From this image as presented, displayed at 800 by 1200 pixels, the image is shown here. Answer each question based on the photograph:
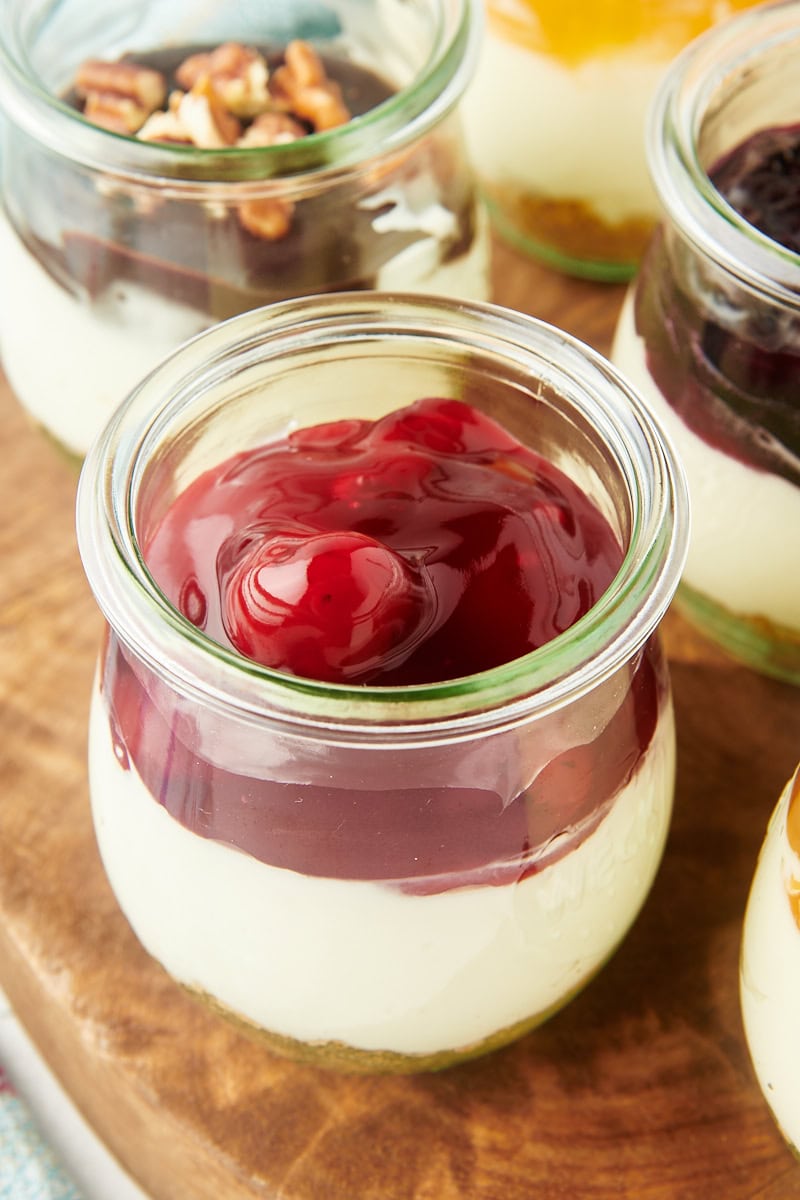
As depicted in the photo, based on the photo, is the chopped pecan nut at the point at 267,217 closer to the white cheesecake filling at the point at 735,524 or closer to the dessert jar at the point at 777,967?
the white cheesecake filling at the point at 735,524

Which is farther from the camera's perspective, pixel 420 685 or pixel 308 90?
pixel 308 90

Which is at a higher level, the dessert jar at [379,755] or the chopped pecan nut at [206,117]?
the chopped pecan nut at [206,117]

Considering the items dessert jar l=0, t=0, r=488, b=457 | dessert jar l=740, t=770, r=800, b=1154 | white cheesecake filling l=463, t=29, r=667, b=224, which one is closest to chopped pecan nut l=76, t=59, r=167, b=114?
dessert jar l=0, t=0, r=488, b=457

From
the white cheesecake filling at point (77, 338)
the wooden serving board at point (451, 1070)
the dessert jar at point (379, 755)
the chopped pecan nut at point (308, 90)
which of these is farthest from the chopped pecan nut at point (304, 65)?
the wooden serving board at point (451, 1070)

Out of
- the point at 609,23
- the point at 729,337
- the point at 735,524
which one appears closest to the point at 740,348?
the point at 729,337

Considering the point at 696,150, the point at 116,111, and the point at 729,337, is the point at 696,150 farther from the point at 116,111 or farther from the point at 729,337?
the point at 116,111

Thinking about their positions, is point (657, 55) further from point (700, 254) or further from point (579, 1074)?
point (579, 1074)

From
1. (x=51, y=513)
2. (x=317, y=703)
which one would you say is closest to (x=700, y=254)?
(x=317, y=703)
